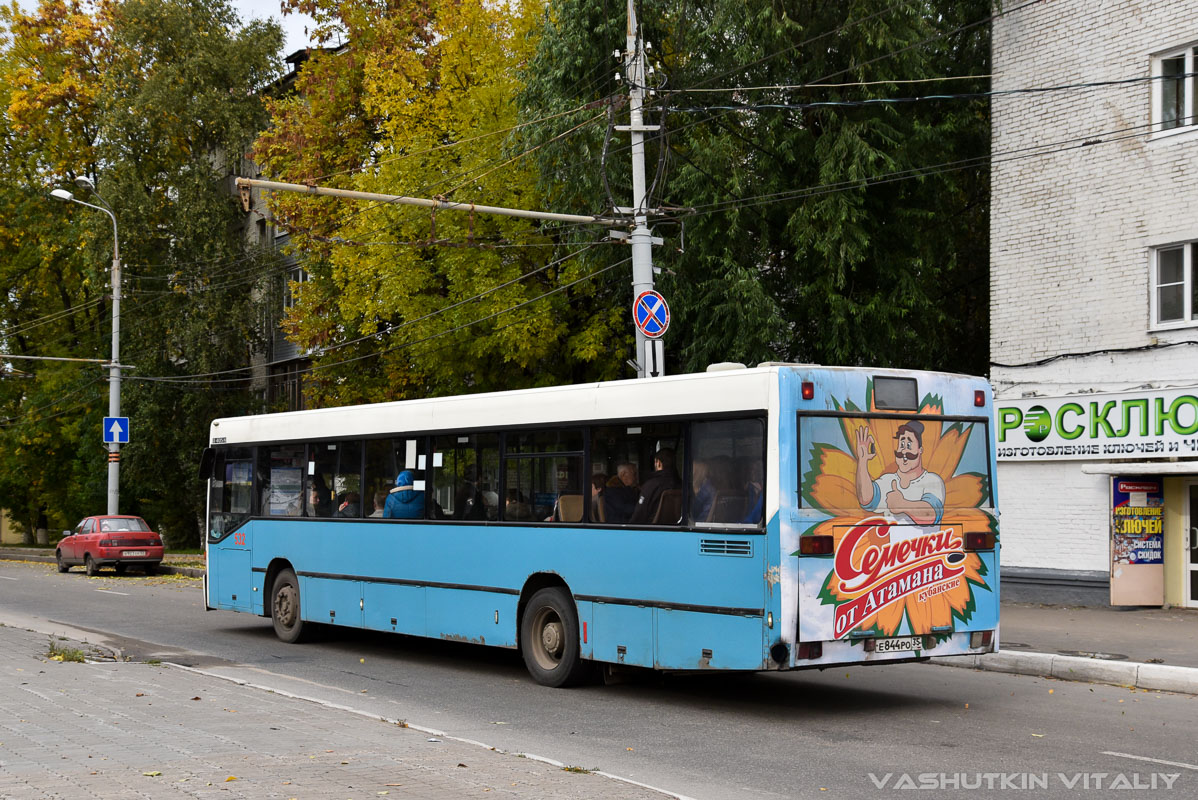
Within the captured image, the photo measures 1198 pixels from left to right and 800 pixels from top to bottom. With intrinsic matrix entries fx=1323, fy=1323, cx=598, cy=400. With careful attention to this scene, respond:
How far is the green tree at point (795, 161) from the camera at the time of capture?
22.4m

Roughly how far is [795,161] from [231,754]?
691 inches

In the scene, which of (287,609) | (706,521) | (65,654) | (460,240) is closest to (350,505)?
(287,609)

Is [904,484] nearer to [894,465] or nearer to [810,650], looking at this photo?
[894,465]

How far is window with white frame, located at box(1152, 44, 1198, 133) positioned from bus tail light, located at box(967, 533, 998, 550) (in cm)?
1076

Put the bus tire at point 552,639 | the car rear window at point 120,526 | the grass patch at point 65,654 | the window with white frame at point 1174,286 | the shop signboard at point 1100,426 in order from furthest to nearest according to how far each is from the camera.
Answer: the car rear window at point 120,526 → the window with white frame at point 1174,286 → the shop signboard at point 1100,426 → the grass patch at point 65,654 → the bus tire at point 552,639

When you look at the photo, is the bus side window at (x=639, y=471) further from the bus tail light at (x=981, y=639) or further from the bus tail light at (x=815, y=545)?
the bus tail light at (x=981, y=639)

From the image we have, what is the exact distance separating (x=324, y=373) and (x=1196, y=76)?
2235cm

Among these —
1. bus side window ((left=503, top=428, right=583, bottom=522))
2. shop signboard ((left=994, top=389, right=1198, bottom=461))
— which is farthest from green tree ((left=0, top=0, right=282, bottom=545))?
bus side window ((left=503, top=428, right=583, bottom=522))

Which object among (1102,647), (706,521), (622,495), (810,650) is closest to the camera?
(810,650)

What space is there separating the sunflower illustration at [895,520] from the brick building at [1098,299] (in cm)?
900

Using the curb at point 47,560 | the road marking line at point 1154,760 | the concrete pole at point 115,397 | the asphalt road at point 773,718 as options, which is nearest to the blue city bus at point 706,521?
the asphalt road at point 773,718

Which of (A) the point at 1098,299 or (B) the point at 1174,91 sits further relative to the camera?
(A) the point at 1098,299

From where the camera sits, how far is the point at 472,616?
13227 millimetres

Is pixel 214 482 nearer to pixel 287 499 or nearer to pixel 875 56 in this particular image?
pixel 287 499
